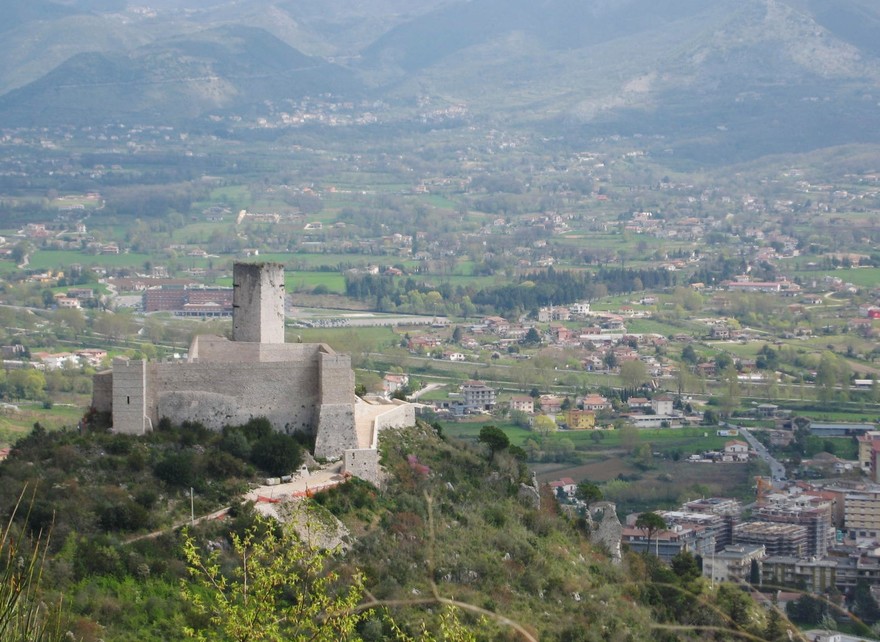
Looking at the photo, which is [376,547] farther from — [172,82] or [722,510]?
[172,82]

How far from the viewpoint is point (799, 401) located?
5428cm

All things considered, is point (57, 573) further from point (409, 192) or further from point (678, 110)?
point (678, 110)

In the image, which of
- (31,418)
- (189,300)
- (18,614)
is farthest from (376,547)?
(189,300)

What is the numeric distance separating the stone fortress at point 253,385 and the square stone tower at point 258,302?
0.01m

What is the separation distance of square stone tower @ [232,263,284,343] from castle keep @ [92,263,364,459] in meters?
0.01

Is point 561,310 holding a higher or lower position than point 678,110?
lower

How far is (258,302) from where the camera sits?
23828 millimetres

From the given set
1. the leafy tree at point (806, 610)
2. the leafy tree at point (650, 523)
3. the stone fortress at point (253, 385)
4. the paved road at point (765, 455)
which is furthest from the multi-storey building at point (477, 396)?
the stone fortress at point (253, 385)

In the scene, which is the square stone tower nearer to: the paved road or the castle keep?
the castle keep

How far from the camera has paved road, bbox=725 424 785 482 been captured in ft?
143

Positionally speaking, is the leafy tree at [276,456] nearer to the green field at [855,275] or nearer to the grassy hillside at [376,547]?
the grassy hillside at [376,547]

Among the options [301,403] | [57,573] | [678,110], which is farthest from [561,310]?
[678,110]

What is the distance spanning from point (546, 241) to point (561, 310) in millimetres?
22040

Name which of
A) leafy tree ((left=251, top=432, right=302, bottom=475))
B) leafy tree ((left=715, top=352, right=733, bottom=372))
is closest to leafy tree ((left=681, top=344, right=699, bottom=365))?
leafy tree ((left=715, top=352, right=733, bottom=372))
